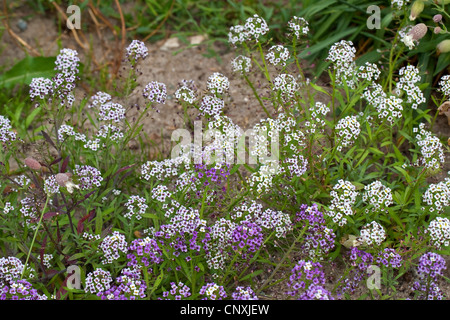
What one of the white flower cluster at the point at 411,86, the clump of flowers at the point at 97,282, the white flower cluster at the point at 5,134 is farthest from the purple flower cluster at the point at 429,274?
the white flower cluster at the point at 5,134

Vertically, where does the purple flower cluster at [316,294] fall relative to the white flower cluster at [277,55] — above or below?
below

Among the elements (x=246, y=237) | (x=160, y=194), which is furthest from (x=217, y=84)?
(x=246, y=237)

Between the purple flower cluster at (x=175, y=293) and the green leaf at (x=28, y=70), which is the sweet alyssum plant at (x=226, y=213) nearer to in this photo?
the purple flower cluster at (x=175, y=293)

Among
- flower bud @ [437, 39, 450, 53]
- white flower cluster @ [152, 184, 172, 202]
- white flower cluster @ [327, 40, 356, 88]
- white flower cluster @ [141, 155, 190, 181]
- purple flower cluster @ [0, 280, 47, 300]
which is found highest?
flower bud @ [437, 39, 450, 53]

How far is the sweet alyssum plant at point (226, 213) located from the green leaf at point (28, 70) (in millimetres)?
1355

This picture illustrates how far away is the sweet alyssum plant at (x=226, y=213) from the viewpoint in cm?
300

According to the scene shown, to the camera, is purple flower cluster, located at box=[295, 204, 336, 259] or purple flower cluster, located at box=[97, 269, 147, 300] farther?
purple flower cluster, located at box=[295, 204, 336, 259]

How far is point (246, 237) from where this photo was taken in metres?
2.94

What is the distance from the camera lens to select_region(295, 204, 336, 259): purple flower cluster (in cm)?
300

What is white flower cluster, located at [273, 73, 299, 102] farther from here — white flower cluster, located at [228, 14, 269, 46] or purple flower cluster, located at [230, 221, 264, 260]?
purple flower cluster, located at [230, 221, 264, 260]

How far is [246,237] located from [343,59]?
4.30 ft

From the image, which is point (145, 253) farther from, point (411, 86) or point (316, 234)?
point (411, 86)

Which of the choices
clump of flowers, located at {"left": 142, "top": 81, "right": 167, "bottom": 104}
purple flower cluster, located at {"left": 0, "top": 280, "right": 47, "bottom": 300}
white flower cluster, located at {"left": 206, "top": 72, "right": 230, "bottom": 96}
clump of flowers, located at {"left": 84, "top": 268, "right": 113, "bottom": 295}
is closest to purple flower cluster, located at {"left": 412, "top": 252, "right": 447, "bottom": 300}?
white flower cluster, located at {"left": 206, "top": 72, "right": 230, "bottom": 96}

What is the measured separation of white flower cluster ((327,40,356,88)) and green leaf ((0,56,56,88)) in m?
2.45
